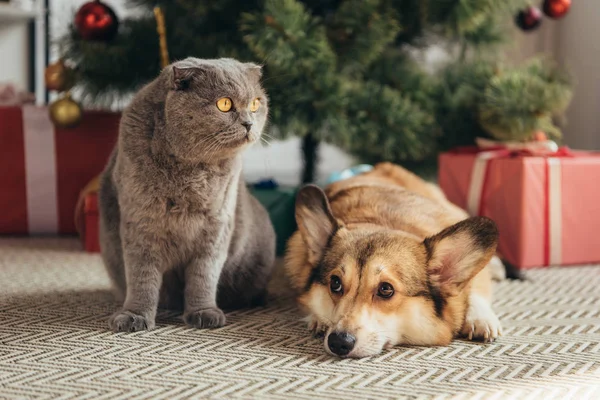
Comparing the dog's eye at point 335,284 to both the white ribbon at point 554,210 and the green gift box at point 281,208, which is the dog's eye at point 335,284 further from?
the white ribbon at point 554,210

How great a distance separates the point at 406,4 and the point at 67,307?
1796 mm

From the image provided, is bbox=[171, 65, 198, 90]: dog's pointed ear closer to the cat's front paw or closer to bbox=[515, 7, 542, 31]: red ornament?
the cat's front paw

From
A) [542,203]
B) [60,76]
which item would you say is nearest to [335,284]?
[542,203]

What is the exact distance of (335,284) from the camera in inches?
60.8

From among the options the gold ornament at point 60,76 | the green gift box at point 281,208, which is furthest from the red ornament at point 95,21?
the green gift box at point 281,208

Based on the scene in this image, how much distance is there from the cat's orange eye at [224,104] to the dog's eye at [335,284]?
0.43 m

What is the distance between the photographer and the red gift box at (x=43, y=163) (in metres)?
2.94

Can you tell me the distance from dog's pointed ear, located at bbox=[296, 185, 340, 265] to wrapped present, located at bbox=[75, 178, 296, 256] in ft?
2.80

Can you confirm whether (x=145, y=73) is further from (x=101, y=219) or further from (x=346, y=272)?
(x=346, y=272)

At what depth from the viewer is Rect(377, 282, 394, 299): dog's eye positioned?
4.83ft

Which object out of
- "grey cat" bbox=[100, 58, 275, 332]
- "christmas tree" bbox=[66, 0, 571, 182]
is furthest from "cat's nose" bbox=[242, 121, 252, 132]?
"christmas tree" bbox=[66, 0, 571, 182]

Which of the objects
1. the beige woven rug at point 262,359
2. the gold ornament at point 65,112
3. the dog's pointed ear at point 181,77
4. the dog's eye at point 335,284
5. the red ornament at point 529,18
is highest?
the red ornament at point 529,18

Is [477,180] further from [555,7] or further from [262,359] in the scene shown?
[262,359]

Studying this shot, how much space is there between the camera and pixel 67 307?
1808 millimetres
